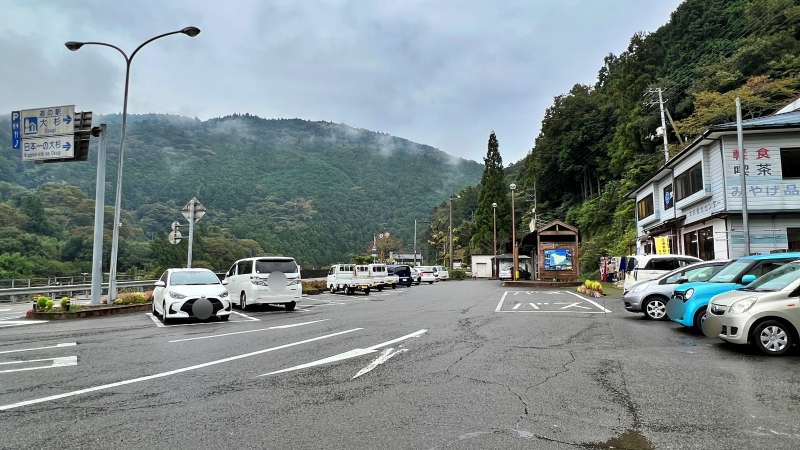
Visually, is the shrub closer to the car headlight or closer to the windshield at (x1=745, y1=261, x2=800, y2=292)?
the car headlight

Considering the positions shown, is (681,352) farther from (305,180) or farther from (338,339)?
(305,180)

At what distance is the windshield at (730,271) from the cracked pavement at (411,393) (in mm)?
1630

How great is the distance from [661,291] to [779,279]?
4516mm

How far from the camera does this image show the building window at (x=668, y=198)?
30.4 metres

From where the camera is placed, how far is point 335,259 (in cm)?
10262

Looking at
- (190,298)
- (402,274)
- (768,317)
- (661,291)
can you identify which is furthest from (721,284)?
(402,274)

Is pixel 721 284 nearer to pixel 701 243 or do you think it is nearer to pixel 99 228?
pixel 701 243

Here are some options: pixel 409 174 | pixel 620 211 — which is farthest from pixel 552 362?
pixel 409 174

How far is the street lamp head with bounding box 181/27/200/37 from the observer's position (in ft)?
57.2

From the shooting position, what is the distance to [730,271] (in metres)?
10.9

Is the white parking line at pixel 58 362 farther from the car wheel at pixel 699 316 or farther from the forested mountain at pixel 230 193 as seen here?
the forested mountain at pixel 230 193

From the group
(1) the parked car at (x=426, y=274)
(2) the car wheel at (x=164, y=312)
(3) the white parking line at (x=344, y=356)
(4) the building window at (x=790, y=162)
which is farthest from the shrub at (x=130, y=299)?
(1) the parked car at (x=426, y=274)

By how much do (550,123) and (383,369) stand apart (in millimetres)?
63825

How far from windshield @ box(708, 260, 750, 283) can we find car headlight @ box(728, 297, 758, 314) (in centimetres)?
237
